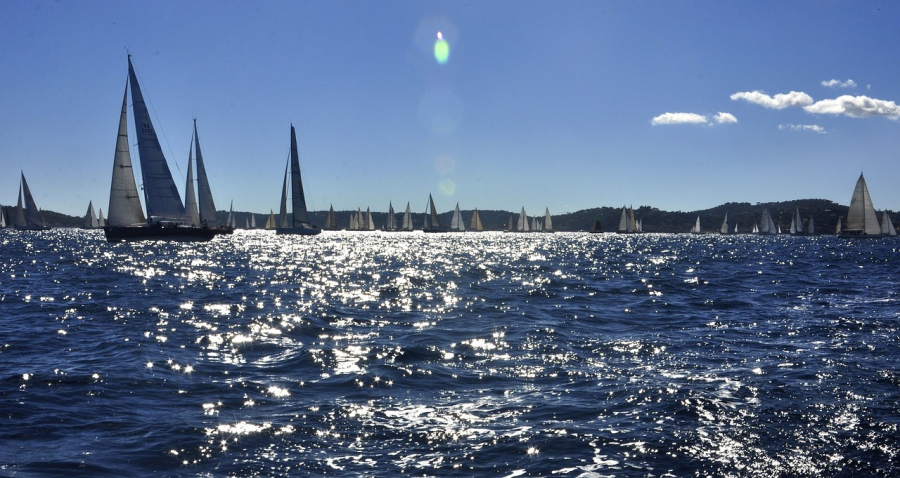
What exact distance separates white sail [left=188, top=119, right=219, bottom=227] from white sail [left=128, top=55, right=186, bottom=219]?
15.3 meters

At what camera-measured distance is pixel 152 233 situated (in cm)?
6575

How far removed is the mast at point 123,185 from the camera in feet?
200

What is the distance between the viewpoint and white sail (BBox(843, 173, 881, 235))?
105 metres

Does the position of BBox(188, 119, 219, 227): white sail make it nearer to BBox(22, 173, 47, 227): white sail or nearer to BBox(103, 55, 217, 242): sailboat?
BBox(103, 55, 217, 242): sailboat

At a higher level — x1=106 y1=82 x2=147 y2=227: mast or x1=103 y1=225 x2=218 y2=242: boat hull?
x1=106 y1=82 x2=147 y2=227: mast

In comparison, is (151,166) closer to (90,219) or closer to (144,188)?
(144,188)

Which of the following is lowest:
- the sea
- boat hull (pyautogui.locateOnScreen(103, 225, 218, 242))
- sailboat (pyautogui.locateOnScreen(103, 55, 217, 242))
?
the sea

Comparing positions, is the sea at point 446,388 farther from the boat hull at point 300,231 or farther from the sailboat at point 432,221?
the sailboat at point 432,221

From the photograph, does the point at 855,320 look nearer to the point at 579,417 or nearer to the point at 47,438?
the point at 579,417

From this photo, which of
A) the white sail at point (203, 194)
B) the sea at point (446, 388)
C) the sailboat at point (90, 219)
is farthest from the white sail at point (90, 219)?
the sea at point (446, 388)

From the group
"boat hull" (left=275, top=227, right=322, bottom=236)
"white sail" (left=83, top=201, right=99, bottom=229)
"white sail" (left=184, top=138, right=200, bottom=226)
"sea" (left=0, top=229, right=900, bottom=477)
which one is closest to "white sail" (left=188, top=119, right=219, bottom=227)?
"white sail" (left=184, top=138, right=200, bottom=226)

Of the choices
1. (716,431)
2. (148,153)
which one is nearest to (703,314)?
(716,431)

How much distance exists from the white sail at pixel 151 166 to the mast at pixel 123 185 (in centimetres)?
112

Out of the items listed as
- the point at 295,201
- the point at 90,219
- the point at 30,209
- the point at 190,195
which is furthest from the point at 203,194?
the point at 90,219
